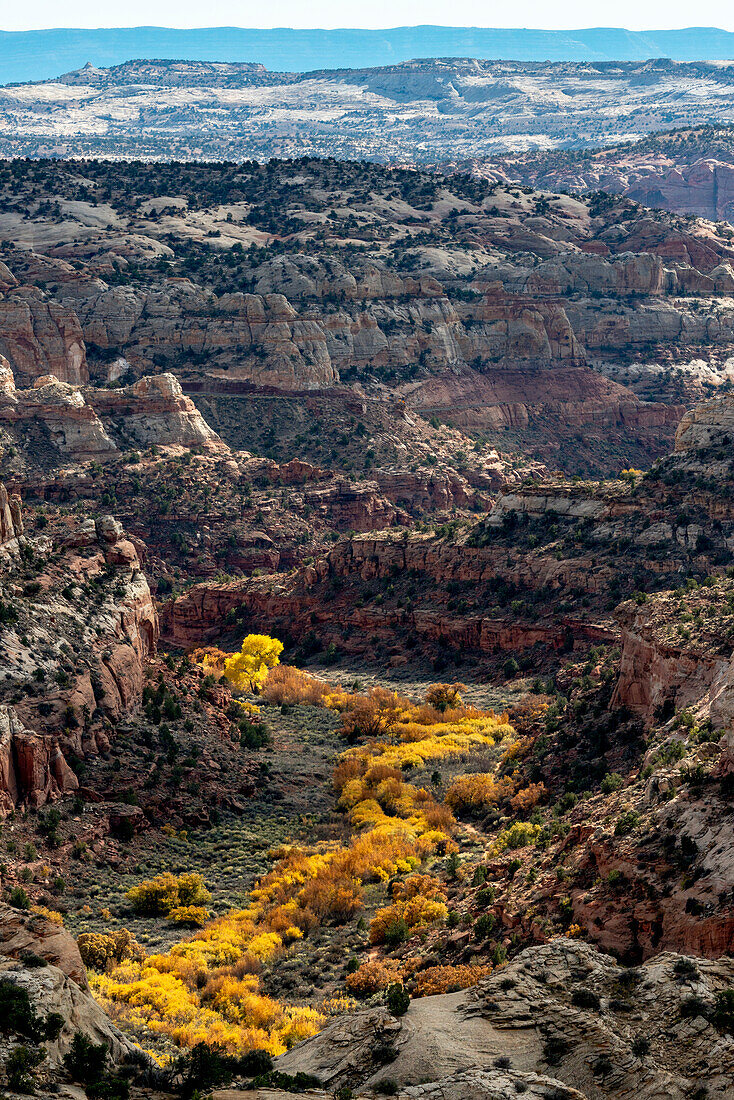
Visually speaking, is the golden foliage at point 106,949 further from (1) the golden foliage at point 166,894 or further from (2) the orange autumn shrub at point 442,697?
(2) the orange autumn shrub at point 442,697

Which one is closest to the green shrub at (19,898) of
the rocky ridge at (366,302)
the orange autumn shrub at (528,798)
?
the orange autumn shrub at (528,798)

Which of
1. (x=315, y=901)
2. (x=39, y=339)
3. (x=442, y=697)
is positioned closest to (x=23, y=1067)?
(x=315, y=901)

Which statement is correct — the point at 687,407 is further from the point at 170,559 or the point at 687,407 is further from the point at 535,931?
the point at 535,931

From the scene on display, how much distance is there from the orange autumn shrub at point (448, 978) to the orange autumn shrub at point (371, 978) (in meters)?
1.28

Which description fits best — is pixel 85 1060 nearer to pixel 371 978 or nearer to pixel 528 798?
pixel 371 978

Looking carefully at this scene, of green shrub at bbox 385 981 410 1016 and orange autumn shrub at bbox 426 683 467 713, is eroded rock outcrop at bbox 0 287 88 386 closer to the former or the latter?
orange autumn shrub at bbox 426 683 467 713

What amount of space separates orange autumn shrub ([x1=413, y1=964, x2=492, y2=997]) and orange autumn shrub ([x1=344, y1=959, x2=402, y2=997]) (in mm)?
1276

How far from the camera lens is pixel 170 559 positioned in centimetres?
9600

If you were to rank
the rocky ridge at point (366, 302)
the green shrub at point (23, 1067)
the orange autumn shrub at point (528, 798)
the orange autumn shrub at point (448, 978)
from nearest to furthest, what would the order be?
the green shrub at point (23, 1067) < the orange autumn shrub at point (448, 978) < the orange autumn shrub at point (528, 798) < the rocky ridge at point (366, 302)

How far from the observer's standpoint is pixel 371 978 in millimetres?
36750

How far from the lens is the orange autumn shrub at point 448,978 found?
33438mm

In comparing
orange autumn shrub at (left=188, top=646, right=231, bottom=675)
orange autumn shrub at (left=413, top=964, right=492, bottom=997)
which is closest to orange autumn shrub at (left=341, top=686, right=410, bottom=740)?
orange autumn shrub at (left=188, top=646, right=231, bottom=675)

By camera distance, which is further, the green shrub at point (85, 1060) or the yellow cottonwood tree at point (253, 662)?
the yellow cottonwood tree at point (253, 662)

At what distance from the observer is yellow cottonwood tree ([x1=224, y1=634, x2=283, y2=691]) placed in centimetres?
7438
